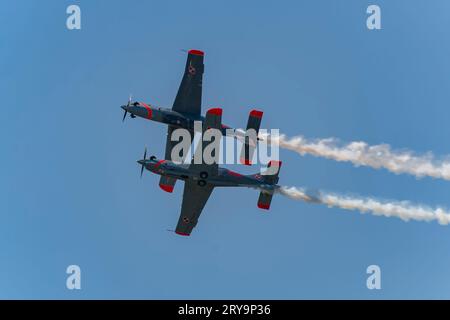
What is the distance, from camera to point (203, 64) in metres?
72.2

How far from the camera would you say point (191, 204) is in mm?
72188

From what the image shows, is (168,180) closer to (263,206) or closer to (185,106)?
(185,106)

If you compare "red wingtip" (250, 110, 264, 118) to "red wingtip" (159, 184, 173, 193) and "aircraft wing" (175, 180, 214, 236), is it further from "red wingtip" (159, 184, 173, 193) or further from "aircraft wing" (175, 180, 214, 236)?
"red wingtip" (159, 184, 173, 193)

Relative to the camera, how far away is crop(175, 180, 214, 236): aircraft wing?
232 ft

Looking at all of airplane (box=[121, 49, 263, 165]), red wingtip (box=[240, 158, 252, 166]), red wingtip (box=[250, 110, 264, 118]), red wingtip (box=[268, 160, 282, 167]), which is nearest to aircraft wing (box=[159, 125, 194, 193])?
airplane (box=[121, 49, 263, 165])

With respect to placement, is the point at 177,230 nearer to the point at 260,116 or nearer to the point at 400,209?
the point at 260,116

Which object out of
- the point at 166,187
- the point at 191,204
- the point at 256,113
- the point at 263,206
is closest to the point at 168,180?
the point at 166,187

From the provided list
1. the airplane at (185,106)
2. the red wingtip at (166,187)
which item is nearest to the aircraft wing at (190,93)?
the airplane at (185,106)

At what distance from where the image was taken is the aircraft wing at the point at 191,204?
70.6m

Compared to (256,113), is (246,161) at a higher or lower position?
lower

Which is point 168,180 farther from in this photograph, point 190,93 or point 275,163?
point 275,163

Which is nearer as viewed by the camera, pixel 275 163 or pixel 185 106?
pixel 275 163

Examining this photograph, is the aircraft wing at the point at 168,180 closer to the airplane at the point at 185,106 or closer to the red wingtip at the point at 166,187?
the red wingtip at the point at 166,187
